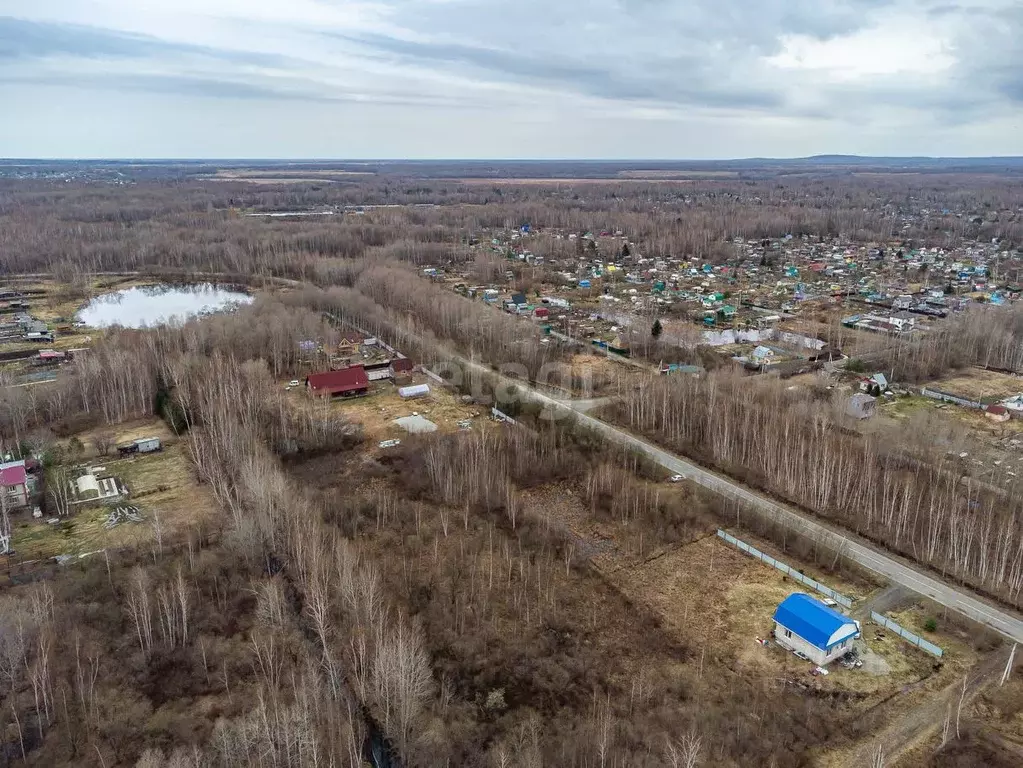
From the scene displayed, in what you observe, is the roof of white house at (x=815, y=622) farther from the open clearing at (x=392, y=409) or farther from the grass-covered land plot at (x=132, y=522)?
the grass-covered land plot at (x=132, y=522)

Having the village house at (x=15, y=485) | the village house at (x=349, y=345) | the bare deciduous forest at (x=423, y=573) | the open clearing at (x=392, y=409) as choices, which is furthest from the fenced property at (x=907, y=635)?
the village house at (x=349, y=345)

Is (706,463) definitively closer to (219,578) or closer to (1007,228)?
(219,578)

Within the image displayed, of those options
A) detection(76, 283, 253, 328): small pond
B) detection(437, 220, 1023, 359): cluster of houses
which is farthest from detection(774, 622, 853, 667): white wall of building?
detection(76, 283, 253, 328): small pond

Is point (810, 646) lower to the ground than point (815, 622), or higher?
lower

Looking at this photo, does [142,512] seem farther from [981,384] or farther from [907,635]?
[981,384]

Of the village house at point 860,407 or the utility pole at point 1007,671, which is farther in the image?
the village house at point 860,407

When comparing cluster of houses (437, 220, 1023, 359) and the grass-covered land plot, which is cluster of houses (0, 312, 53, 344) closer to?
the grass-covered land plot

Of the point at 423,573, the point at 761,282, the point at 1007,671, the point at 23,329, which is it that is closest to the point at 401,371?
the point at 423,573
